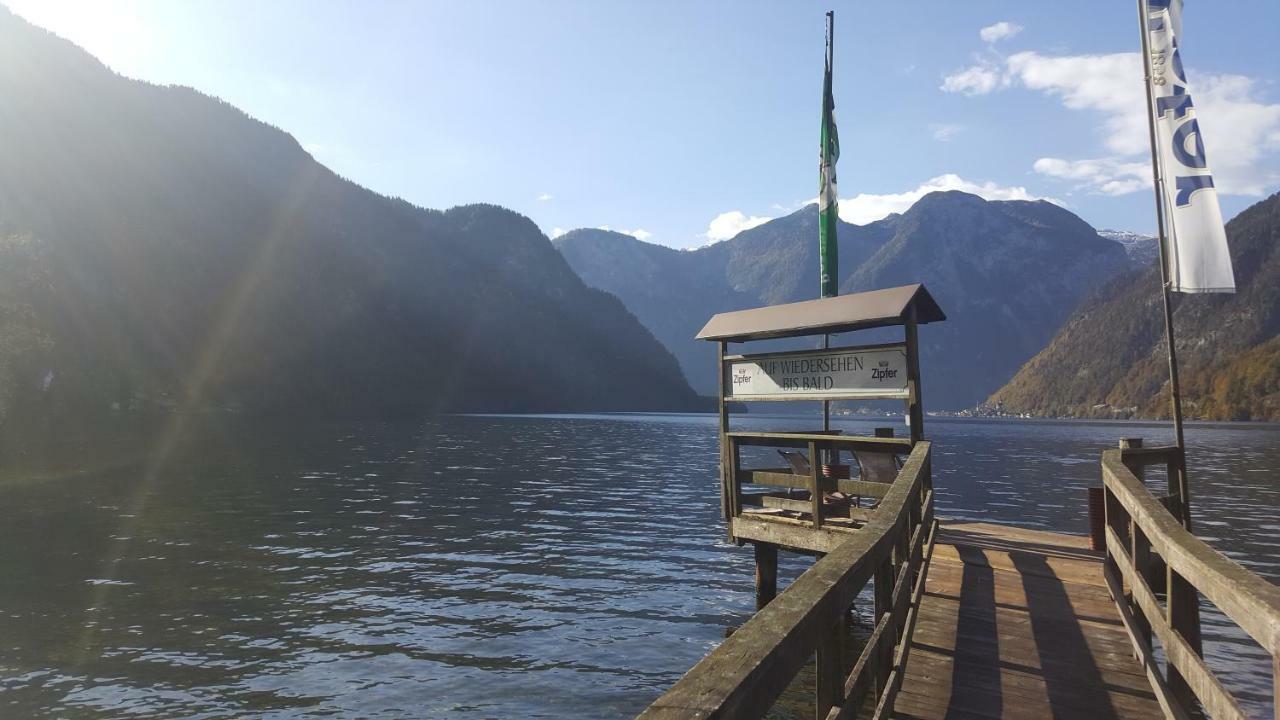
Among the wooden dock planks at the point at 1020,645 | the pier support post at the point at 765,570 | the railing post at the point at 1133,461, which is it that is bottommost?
the pier support post at the point at 765,570

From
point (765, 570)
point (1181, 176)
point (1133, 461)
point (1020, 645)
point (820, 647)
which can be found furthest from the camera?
point (765, 570)

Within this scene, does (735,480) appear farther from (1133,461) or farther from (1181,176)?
(1181,176)

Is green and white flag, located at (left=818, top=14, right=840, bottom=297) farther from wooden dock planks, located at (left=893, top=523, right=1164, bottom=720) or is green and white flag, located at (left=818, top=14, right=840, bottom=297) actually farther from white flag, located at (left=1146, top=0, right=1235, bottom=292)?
wooden dock planks, located at (left=893, top=523, right=1164, bottom=720)

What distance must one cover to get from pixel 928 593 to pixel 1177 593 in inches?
160

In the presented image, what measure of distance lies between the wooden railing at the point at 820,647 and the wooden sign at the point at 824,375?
4.32 meters

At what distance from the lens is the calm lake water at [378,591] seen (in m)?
10.6

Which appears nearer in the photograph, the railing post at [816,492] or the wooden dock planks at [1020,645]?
the wooden dock planks at [1020,645]

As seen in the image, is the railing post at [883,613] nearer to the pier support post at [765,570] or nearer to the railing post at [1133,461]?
the railing post at [1133,461]

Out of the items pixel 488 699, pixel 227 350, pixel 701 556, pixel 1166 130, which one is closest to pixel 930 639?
pixel 488 699

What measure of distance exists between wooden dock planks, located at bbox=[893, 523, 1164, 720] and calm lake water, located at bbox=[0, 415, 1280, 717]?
170 inches

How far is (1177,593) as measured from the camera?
471cm

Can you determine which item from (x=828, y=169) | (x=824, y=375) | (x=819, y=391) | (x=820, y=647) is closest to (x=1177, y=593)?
(x=820, y=647)

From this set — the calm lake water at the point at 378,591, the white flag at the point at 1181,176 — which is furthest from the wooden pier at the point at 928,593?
the calm lake water at the point at 378,591

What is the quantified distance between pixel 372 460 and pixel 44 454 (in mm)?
21055
